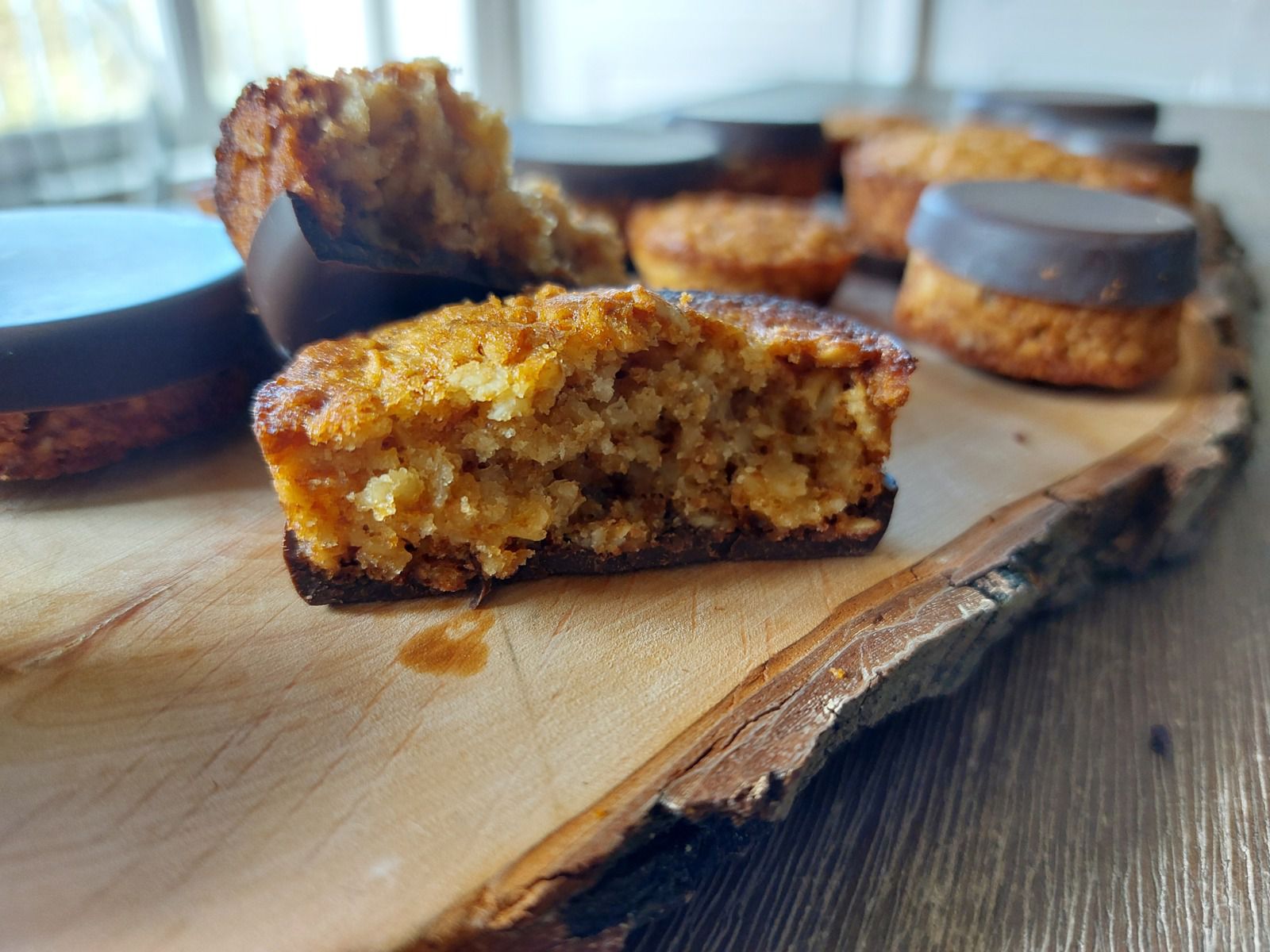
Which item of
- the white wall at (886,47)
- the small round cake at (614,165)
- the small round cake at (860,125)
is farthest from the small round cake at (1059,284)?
the white wall at (886,47)

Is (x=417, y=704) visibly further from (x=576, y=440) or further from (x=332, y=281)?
(x=332, y=281)

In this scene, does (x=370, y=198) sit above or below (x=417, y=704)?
above

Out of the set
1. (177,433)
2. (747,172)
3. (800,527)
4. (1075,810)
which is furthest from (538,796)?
(747,172)

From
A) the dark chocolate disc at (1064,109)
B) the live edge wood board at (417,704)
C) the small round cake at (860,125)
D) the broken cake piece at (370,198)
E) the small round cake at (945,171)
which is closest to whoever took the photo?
the live edge wood board at (417,704)

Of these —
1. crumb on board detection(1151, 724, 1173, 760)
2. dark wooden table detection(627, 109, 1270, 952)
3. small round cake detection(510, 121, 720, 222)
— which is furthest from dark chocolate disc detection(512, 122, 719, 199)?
crumb on board detection(1151, 724, 1173, 760)

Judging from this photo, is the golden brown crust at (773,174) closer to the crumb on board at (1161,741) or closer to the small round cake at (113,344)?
the small round cake at (113,344)

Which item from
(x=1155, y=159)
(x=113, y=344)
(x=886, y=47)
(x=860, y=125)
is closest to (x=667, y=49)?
(x=886, y=47)

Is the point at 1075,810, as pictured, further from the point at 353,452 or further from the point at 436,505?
the point at 353,452
